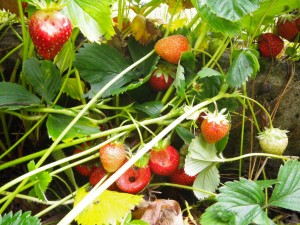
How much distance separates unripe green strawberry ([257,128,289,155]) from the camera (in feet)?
3.18

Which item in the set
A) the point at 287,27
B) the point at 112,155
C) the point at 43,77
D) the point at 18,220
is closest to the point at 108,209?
the point at 112,155

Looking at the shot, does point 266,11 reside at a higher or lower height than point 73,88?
higher

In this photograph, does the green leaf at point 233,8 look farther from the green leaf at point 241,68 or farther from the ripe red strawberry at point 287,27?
the ripe red strawberry at point 287,27

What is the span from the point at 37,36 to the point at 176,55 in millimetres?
340

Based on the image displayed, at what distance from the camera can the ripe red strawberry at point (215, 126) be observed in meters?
0.92

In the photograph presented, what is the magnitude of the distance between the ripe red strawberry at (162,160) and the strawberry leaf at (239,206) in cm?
18

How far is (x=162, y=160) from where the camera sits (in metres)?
0.97

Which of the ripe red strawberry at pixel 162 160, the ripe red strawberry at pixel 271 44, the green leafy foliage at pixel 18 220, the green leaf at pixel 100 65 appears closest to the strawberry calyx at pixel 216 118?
the ripe red strawberry at pixel 162 160

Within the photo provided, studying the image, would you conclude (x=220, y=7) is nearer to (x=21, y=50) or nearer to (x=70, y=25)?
(x=70, y=25)

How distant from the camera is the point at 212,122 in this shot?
3.03 ft

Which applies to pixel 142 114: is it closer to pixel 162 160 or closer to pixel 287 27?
pixel 162 160

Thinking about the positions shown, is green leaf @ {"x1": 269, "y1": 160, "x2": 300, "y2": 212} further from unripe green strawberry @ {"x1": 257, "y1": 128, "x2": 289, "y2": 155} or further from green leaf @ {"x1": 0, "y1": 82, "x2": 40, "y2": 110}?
green leaf @ {"x1": 0, "y1": 82, "x2": 40, "y2": 110}

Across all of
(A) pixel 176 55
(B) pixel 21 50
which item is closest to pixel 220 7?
(A) pixel 176 55

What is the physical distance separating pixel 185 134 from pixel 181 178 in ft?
0.37
